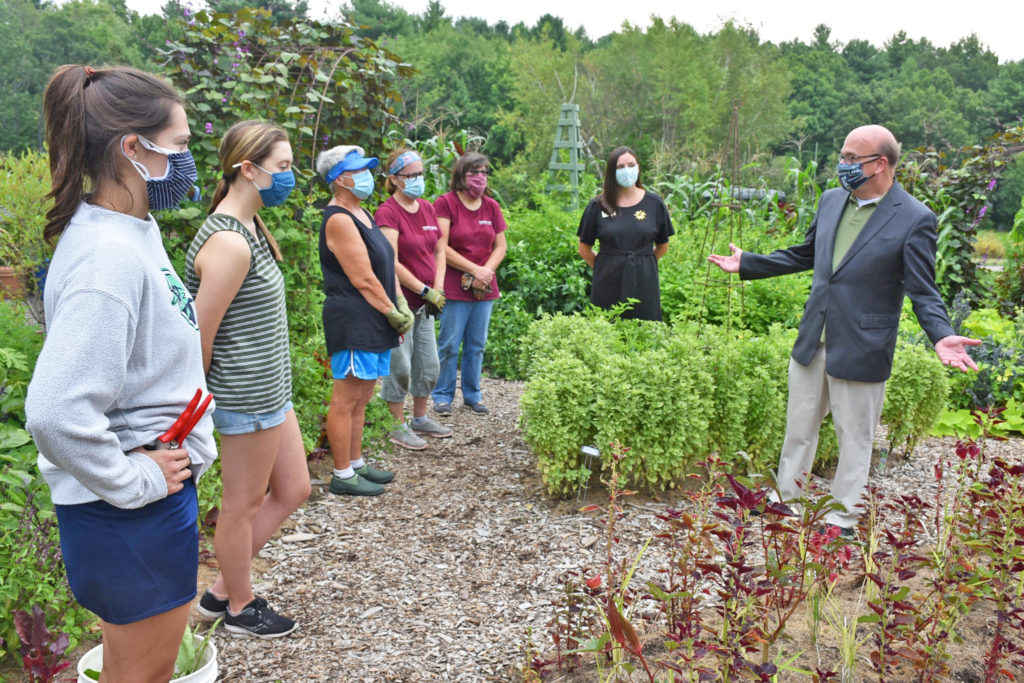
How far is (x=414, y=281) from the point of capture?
4875 mm

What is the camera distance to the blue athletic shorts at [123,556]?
1.54 meters

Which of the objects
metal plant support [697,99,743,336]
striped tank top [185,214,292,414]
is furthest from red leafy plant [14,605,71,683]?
metal plant support [697,99,743,336]

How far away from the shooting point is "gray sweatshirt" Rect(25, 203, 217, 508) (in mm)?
1376

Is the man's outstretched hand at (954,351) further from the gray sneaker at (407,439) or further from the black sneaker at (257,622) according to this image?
the gray sneaker at (407,439)

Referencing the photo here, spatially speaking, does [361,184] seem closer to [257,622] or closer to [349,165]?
[349,165]

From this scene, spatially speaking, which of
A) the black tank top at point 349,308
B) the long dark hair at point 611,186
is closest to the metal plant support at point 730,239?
the long dark hair at point 611,186

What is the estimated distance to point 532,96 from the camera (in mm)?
44656

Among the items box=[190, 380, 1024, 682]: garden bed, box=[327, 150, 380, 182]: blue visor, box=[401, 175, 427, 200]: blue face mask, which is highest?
box=[327, 150, 380, 182]: blue visor

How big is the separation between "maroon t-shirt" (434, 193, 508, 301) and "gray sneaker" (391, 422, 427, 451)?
106 cm

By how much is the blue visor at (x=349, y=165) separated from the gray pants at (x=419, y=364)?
1344mm

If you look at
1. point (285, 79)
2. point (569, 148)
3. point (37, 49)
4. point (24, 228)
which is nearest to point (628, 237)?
point (285, 79)

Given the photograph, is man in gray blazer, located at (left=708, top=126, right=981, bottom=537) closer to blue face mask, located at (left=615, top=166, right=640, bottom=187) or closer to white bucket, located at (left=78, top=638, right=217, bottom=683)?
blue face mask, located at (left=615, top=166, right=640, bottom=187)

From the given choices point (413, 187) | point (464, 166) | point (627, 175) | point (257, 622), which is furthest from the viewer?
point (464, 166)

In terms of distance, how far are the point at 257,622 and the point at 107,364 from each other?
5.92 feet
